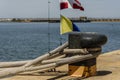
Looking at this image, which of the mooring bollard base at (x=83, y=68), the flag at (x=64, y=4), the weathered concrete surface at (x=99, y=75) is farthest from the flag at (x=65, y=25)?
the weathered concrete surface at (x=99, y=75)

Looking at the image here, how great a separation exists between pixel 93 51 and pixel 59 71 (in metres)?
1.70

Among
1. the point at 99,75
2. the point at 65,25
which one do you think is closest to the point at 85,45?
the point at 65,25

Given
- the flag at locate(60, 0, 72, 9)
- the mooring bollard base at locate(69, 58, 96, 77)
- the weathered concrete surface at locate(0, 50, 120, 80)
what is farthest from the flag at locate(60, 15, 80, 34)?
the weathered concrete surface at locate(0, 50, 120, 80)

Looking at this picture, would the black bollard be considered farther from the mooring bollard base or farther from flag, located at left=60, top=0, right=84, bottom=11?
flag, located at left=60, top=0, right=84, bottom=11

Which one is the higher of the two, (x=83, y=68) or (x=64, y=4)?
(x=64, y=4)

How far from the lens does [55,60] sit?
11.5m

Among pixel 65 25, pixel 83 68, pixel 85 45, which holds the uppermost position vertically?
pixel 65 25

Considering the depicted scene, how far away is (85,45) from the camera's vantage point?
1174cm

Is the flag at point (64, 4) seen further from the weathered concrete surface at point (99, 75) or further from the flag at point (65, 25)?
the weathered concrete surface at point (99, 75)

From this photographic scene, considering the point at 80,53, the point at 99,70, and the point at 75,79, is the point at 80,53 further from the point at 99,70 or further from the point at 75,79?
the point at 99,70

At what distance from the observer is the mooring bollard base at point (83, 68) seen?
11.9 metres

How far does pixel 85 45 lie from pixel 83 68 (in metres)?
0.70

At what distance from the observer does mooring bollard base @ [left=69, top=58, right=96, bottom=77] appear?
1193 cm

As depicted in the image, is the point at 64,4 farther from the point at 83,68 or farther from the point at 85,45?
the point at 83,68
